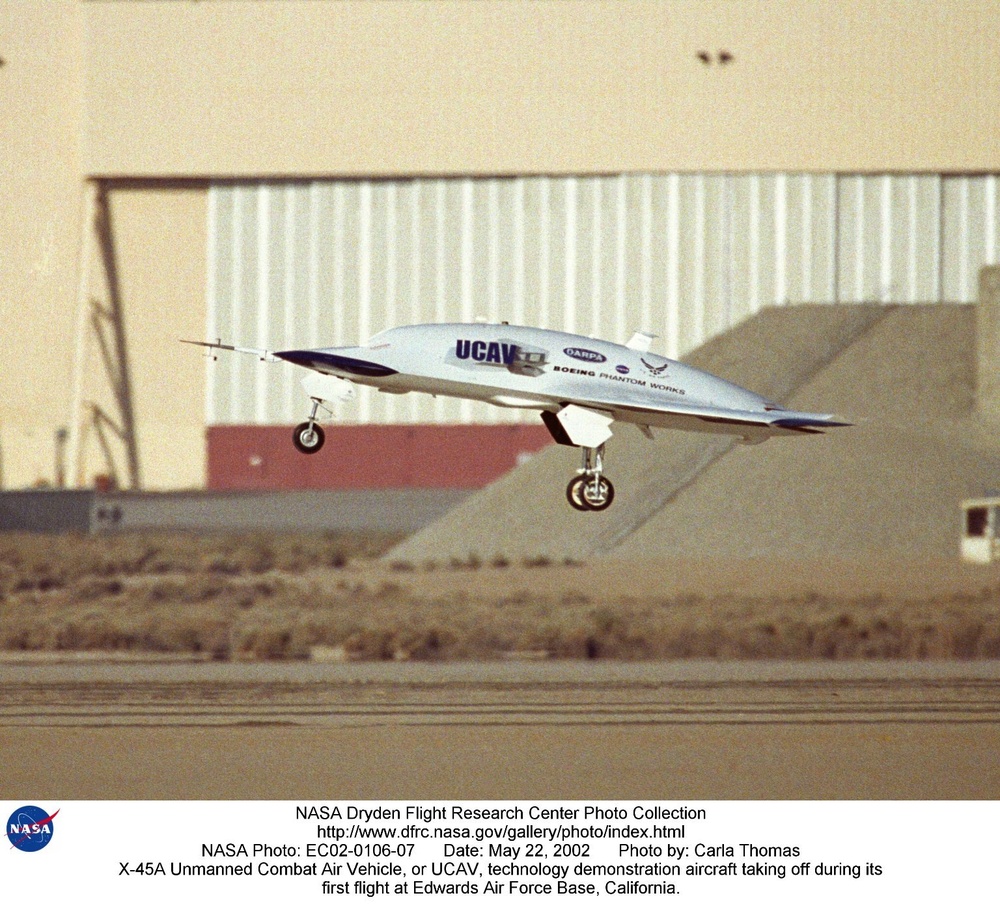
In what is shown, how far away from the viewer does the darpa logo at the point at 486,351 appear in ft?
40.6

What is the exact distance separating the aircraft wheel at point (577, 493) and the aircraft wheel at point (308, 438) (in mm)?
1813

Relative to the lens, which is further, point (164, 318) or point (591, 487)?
point (164, 318)

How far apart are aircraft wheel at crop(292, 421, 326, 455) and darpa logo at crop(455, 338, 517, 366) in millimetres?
1210

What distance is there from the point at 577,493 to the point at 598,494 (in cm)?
15

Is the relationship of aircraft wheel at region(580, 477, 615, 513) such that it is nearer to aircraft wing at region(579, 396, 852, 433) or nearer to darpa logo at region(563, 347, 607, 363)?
aircraft wing at region(579, 396, 852, 433)

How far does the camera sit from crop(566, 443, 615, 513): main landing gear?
1232 centimetres

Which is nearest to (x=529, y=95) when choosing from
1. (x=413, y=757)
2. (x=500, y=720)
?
(x=413, y=757)

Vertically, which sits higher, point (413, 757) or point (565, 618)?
point (565, 618)

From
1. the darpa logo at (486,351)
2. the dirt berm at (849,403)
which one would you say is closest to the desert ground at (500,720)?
the dirt berm at (849,403)

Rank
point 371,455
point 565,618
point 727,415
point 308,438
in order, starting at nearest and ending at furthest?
point 727,415
point 308,438
point 371,455
point 565,618

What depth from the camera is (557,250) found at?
87.5ft

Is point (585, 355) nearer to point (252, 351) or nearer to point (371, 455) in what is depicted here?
point (252, 351)
